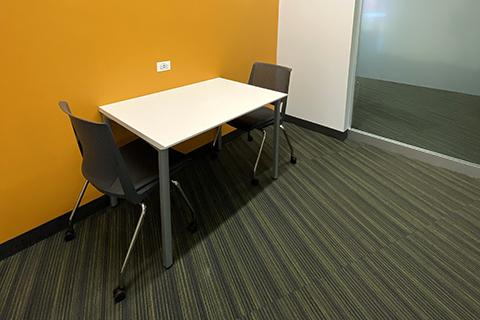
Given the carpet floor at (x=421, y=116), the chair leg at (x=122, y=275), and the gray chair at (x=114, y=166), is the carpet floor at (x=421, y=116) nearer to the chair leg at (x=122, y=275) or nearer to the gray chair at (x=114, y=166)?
the gray chair at (x=114, y=166)

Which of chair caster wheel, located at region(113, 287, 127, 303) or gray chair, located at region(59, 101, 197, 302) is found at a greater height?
gray chair, located at region(59, 101, 197, 302)

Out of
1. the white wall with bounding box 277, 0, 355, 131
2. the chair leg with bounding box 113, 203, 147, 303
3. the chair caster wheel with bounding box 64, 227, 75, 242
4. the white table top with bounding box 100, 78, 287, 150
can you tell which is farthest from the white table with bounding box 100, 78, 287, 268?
the white wall with bounding box 277, 0, 355, 131

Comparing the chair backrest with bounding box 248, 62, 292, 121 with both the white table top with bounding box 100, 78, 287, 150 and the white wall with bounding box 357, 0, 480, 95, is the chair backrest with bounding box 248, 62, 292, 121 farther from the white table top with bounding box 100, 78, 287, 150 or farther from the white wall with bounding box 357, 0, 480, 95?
the white wall with bounding box 357, 0, 480, 95

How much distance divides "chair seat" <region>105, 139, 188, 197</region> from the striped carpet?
0.49 meters

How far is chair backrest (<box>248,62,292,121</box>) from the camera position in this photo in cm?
276

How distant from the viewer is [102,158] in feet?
5.26

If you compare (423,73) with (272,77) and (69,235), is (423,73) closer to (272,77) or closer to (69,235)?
(272,77)

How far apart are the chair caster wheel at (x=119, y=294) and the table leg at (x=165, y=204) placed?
10.5 inches

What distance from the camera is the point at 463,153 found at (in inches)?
118

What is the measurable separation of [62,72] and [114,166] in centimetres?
78

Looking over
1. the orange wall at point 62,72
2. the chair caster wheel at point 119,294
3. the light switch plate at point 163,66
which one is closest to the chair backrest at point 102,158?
the orange wall at point 62,72

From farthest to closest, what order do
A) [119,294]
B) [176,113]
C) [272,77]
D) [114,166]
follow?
[272,77] → [176,113] → [119,294] → [114,166]

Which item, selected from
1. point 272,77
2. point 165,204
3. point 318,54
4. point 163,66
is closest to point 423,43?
point 318,54

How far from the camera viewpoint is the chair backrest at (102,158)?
4.85ft
